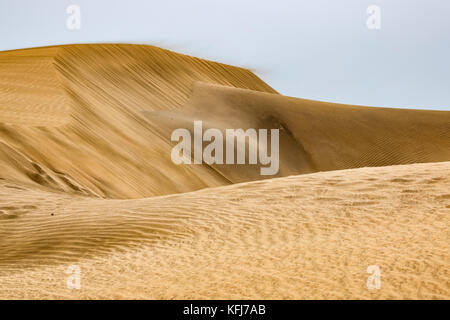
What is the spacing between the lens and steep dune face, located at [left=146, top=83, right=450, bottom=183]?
31.7 metres

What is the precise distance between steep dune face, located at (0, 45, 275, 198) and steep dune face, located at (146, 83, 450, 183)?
2.04 m

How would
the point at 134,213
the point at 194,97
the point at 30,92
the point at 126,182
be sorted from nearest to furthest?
the point at 134,213
the point at 126,182
the point at 30,92
the point at 194,97

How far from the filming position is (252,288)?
589cm

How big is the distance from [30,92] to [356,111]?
2251cm

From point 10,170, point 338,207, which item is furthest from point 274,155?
point 338,207

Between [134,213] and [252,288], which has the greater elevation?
[134,213]

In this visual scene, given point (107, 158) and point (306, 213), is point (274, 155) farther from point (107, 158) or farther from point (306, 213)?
point (306, 213)

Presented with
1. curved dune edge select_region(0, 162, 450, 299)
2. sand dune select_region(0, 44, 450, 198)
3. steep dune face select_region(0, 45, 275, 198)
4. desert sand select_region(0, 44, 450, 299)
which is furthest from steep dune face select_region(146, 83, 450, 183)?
curved dune edge select_region(0, 162, 450, 299)

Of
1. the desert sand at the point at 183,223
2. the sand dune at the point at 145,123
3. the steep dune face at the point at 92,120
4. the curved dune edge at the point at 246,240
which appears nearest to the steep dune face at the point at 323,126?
the sand dune at the point at 145,123

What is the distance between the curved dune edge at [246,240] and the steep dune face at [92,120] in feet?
9.46

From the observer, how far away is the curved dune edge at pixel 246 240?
5.99 meters

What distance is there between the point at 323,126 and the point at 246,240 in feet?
90.7

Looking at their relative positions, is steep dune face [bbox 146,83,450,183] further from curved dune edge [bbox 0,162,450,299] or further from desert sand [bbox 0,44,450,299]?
curved dune edge [bbox 0,162,450,299]
